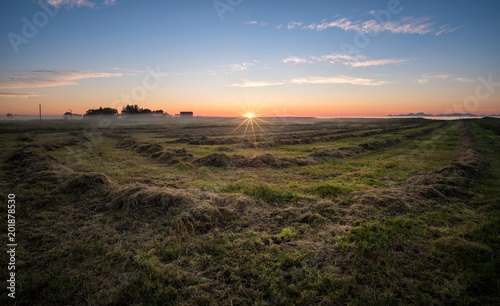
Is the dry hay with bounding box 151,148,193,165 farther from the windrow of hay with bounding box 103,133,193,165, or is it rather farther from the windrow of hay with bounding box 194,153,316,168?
the windrow of hay with bounding box 194,153,316,168

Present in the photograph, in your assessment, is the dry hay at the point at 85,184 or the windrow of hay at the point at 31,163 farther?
the windrow of hay at the point at 31,163

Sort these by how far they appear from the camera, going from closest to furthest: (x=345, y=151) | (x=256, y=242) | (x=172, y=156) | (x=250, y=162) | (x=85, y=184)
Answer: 1. (x=256, y=242)
2. (x=85, y=184)
3. (x=250, y=162)
4. (x=172, y=156)
5. (x=345, y=151)

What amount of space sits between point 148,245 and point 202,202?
208 centimetres

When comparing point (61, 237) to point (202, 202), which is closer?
point (61, 237)

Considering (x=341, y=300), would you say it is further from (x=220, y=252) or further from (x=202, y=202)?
(x=202, y=202)

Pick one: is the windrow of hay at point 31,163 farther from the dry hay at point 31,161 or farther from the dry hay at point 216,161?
the dry hay at point 216,161

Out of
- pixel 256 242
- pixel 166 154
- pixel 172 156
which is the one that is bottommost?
pixel 256 242

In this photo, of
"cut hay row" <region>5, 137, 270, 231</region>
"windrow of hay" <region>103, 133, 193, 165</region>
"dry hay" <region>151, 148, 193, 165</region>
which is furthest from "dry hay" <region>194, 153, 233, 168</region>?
"cut hay row" <region>5, 137, 270, 231</region>

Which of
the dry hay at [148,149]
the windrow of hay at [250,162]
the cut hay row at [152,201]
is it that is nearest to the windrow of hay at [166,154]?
the dry hay at [148,149]

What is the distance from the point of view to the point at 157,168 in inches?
506

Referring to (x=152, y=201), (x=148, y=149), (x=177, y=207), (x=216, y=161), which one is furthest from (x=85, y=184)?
(x=148, y=149)

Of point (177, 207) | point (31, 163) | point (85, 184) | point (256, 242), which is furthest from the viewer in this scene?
point (31, 163)

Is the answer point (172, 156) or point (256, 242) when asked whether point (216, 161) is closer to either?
point (172, 156)

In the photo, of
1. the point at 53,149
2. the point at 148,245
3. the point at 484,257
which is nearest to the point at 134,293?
the point at 148,245
